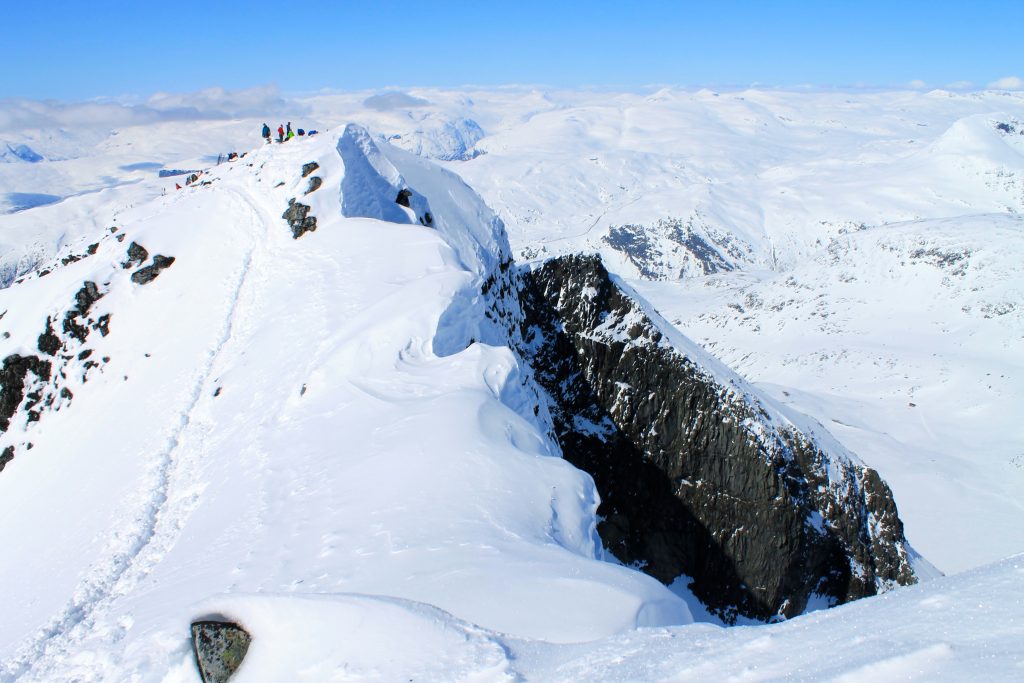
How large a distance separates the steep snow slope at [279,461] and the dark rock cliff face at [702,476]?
8299 mm

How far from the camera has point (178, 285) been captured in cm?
2864

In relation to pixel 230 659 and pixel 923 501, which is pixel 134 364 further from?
pixel 923 501

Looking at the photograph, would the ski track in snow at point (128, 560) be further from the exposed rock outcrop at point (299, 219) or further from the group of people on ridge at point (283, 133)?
the group of people on ridge at point (283, 133)

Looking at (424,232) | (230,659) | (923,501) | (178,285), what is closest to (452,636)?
(230,659)

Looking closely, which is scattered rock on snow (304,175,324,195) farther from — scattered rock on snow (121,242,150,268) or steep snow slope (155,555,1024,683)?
steep snow slope (155,555,1024,683)

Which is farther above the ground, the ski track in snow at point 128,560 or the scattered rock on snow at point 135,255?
the scattered rock on snow at point 135,255

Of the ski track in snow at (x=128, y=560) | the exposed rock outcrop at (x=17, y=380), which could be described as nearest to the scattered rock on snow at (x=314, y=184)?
the exposed rock outcrop at (x=17, y=380)

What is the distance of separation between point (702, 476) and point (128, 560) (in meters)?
23.4

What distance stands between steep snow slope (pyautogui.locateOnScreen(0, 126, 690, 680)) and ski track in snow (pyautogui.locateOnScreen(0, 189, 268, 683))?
0.19 feet

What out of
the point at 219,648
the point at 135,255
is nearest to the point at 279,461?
the point at 219,648

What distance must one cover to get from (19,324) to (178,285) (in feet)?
27.8

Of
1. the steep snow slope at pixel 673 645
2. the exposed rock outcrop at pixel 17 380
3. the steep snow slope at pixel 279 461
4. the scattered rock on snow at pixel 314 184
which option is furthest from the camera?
the scattered rock on snow at pixel 314 184

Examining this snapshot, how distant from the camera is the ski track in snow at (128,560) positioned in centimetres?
1113

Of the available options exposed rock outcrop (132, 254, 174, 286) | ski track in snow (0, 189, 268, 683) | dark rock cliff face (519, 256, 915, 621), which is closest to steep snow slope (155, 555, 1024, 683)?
ski track in snow (0, 189, 268, 683)
